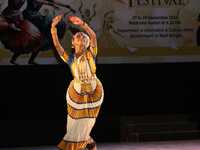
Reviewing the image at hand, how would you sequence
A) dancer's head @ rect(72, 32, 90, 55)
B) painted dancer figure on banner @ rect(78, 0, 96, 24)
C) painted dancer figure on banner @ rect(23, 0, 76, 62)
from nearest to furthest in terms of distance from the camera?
1. dancer's head @ rect(72, 32, 90, 55)
2. painted dancer figure on banner @ rect(23, 0, 76, 62)
3. painted dancer figure on banner @ rect(78, 0, 96, 24)

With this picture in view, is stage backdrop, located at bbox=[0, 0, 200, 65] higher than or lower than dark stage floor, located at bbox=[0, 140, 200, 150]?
higher

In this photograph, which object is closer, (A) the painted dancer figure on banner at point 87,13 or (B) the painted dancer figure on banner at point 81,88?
(B) the painted dancer figure on banner at point 81,88

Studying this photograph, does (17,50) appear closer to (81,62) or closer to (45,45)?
(45,45)

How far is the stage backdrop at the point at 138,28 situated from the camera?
8.07 meters

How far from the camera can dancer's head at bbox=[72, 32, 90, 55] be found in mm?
5656

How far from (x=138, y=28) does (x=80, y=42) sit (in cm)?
277

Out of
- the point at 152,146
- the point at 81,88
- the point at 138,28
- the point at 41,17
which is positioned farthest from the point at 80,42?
the point at 152,146

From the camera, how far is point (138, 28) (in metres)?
8.29

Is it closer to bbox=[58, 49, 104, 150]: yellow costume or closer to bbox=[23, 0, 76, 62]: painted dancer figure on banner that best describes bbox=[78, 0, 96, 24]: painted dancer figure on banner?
bbox=[23, 0, 76, 62]: painted dancer figure on banner

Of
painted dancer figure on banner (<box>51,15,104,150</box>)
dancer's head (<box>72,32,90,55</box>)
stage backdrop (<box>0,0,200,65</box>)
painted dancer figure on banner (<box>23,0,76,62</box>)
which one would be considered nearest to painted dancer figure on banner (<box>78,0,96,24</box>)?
stage backdrop (<box>0,0,200,65</box>)

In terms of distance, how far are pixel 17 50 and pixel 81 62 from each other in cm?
247

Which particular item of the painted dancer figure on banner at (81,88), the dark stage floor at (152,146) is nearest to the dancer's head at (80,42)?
the painted dancer figure on banner at (81,88)

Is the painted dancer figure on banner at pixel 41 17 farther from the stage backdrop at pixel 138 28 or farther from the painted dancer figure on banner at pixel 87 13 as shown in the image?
the painted dancer figure on banner at pixel 87 13

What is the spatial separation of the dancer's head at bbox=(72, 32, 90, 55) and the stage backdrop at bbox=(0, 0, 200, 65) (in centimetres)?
238
